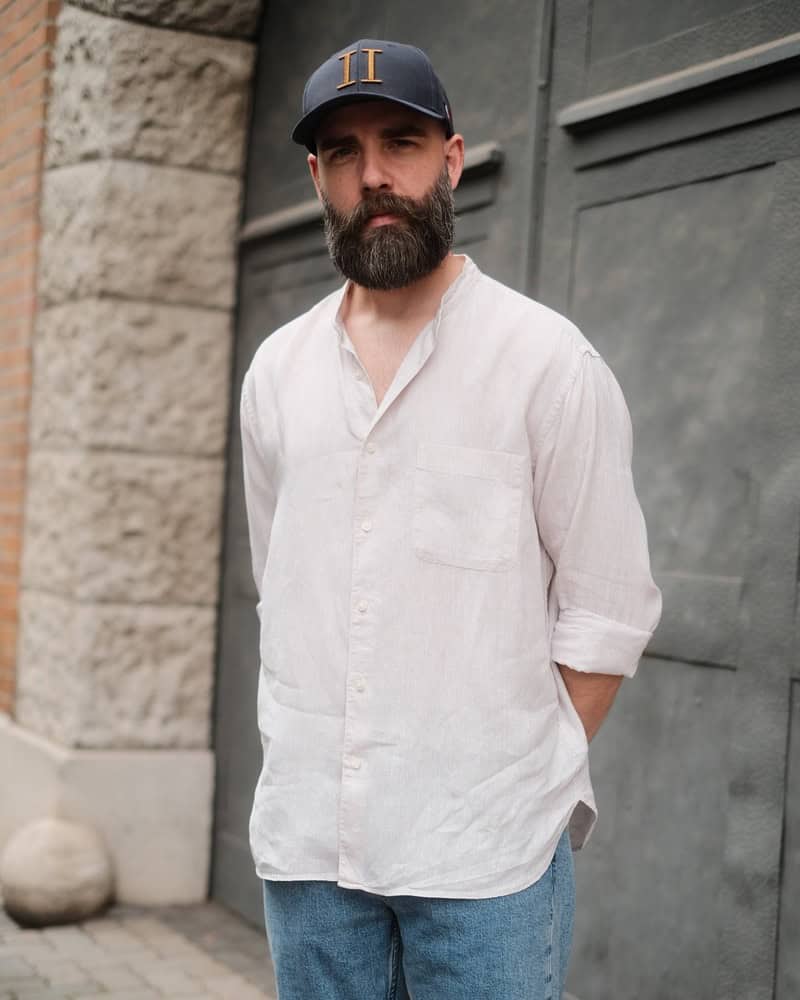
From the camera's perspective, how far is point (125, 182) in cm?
545

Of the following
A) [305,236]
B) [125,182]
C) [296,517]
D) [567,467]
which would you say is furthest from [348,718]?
[125,182]

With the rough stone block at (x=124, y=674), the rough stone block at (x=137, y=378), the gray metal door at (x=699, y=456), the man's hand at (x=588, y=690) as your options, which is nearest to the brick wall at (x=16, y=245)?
the rough stone block at (x=137, y=378)

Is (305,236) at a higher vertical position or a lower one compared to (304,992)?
higher

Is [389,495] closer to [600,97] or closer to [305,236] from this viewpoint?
[600,97]

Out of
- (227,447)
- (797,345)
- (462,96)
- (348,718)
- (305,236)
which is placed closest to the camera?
(348,718)

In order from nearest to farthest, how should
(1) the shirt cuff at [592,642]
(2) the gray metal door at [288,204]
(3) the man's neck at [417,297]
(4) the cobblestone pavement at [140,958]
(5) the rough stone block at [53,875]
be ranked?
(1) the shirt cuff at [592,642], (3) the man's neck at [417,297], (2) the gray metal door at [288,204], (4) the cobblestone pavement at [140,958], (5) the rough stone block at [53,875]

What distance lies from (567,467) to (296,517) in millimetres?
443

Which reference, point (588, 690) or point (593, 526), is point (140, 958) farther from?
point (593, 526)

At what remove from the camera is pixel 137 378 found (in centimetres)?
549

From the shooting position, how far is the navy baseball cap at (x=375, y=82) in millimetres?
2109

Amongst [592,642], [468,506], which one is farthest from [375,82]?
[592,642]

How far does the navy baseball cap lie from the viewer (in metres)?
2.11

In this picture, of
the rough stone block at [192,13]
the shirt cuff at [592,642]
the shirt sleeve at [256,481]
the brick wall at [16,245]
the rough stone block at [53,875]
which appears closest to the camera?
the shirt cuff at [592,642]

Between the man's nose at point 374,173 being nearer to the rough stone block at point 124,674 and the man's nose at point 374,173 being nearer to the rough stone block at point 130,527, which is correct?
the rough stone block at point 130,527
